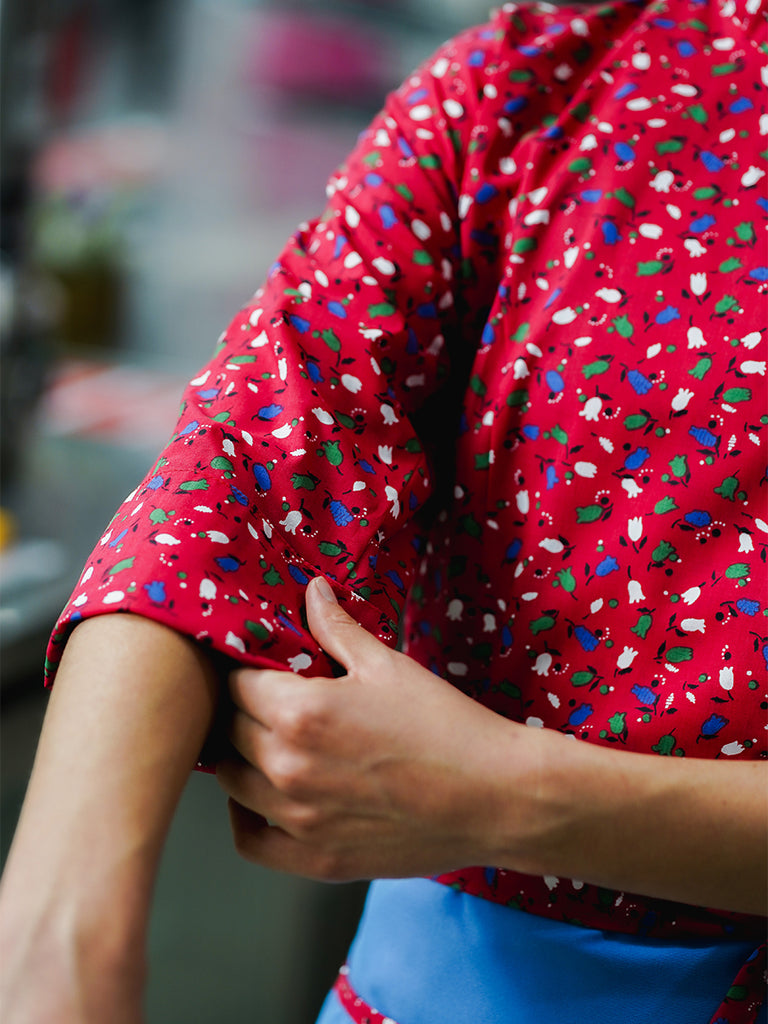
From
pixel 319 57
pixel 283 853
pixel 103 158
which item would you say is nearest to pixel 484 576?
pixel 283 853

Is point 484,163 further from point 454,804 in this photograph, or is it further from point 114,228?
point 114,228

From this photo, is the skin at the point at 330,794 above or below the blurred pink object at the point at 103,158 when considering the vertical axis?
above

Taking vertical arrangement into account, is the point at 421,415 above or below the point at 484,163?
below

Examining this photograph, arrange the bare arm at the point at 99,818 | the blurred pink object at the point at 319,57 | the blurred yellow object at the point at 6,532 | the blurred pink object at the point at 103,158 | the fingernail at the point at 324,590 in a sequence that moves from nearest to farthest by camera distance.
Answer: the bare arm at the point at 99,818 → the fingernail at the point at 324,590 → the blurred yellow object at the point at 6,532 → the blurred pink object at the point at 319,57 → the blurred pink object at the point at 103,158

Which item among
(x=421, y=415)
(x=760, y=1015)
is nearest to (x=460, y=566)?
(x=421, y=415)

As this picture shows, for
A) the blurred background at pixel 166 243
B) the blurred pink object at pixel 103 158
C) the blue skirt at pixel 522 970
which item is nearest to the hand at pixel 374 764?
the blue skirt at pixel 522 970

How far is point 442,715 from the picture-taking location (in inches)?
17.4

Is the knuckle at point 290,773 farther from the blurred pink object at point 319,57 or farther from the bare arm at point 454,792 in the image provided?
the blurred pink object at point 319,57

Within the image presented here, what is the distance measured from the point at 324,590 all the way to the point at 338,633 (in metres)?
0.03

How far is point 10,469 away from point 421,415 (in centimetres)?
123

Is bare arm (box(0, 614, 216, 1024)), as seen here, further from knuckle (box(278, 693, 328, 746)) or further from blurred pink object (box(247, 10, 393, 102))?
blurred pink object (box(247, 10, 393, 102))

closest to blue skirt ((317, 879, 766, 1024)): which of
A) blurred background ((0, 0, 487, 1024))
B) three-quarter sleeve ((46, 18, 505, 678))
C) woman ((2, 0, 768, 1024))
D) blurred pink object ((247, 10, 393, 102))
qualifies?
woman ((2, 0, 768, 1024))

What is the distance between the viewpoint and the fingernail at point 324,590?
48 cm

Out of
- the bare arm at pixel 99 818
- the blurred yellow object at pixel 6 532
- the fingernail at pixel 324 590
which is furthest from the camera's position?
the blurred yellow object at pixel 6 532
